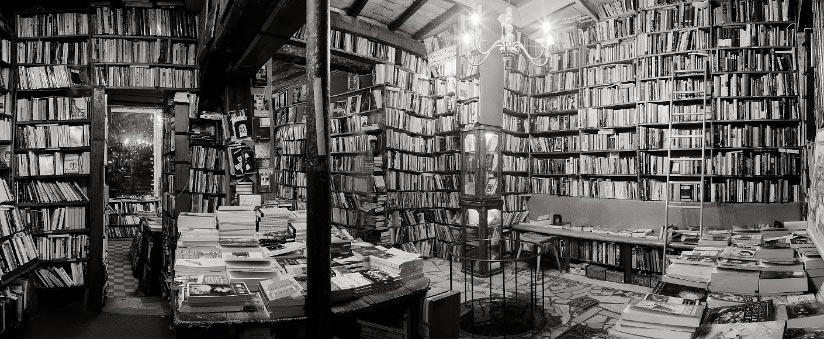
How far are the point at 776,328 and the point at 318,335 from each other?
1.46 metres

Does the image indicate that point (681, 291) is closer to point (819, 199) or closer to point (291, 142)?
point (819, 199)

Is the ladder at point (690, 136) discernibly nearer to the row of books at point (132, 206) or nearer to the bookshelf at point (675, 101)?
the bookshelf at point (675, 101)

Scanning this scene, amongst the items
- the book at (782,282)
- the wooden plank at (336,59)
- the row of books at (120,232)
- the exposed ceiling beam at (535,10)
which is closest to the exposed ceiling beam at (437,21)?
the exposed ceiling beam at (535,10)

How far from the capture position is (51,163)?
14.2ft

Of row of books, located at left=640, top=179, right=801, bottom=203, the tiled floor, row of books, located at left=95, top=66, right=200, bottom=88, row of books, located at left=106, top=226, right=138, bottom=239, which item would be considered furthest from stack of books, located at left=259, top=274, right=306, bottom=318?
row of books, located at left=106, top=226, right=138, bottom=239

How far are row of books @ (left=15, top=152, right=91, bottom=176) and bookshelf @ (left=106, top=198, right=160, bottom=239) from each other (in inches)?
161

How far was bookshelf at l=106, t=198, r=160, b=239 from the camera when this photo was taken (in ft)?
26.9

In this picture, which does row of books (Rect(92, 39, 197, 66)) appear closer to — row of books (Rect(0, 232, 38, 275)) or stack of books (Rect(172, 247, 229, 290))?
row of books (Rect(0, 232, 38, 275))

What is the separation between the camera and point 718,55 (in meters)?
4.96

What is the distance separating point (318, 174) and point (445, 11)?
16.3ft

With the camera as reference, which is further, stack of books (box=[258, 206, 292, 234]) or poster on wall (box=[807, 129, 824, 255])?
stack of books (box=[258, 206, 292, 234])

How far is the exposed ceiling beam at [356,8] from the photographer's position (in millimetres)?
5539

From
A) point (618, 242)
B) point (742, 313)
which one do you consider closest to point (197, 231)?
point (742, 313)

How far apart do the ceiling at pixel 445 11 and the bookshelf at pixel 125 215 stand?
568cm
